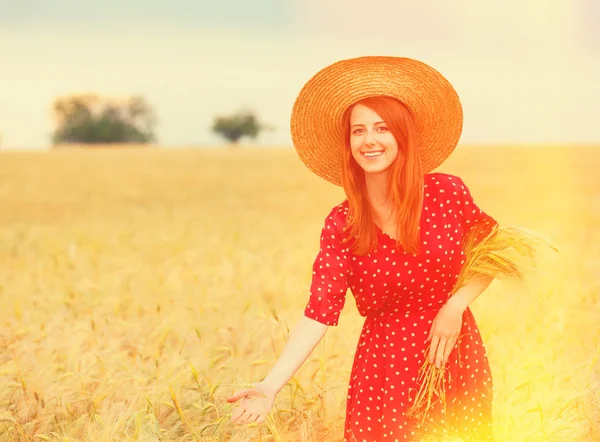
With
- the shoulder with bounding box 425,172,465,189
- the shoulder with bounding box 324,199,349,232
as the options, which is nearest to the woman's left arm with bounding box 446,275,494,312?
the shoulder with bounding box 425,172,465,189

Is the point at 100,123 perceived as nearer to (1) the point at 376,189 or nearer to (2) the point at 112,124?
(2) the point at 112,124

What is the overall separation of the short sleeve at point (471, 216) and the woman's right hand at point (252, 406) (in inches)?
39.1

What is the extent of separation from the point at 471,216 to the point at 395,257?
37 cm

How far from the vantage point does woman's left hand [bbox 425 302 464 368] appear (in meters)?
2.86

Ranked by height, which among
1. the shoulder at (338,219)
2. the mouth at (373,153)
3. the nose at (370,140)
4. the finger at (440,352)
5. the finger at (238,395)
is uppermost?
the nose at (370,140)

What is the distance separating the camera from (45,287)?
6004mm

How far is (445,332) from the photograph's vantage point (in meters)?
2.87

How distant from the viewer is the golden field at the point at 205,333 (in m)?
3.35

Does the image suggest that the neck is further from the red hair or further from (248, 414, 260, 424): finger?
(248, 414, 260, 424): finger

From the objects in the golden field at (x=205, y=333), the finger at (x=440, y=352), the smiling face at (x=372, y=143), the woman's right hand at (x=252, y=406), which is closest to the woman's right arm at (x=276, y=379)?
the woman's right hand at (x=252, y=406)

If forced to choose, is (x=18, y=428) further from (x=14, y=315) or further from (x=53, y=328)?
(x=14, y=315)

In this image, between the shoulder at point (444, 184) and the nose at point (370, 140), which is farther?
the shoulder at point (444, 184)

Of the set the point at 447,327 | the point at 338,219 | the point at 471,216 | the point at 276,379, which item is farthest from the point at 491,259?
the point at 276,379

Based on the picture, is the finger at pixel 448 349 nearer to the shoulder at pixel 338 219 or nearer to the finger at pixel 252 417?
the shoulder at pixel 338 219
